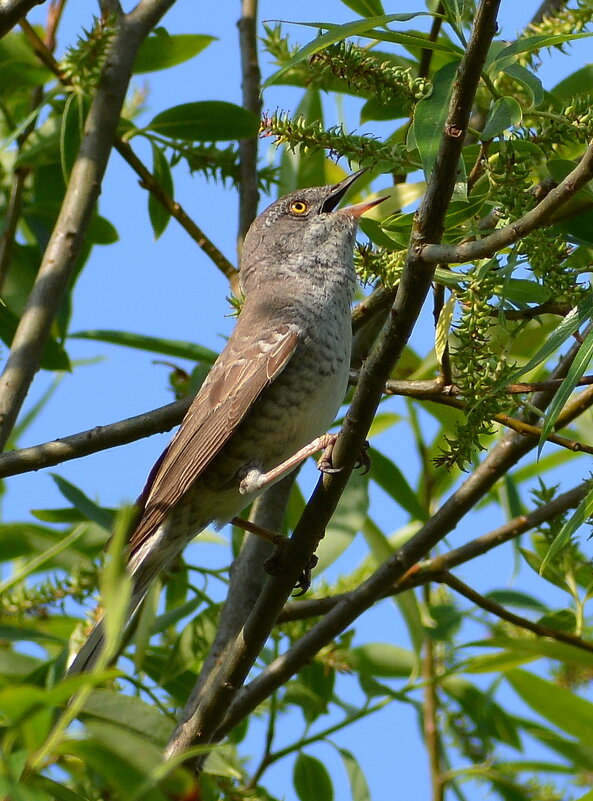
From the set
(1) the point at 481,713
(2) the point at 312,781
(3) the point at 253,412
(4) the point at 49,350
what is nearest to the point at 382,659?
(1) the point at 481,713

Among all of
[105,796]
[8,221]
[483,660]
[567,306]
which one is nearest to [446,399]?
[567,306]

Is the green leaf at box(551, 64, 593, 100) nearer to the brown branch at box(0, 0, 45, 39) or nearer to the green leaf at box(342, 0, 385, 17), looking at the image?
the green leaf at box(342, 0, 385, 17)

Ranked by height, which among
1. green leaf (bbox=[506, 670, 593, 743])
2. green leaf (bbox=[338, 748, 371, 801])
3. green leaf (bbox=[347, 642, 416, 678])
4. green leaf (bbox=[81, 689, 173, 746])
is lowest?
green leaf (bbox=[81, 689, 173, 746])

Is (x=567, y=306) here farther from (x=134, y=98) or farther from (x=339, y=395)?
(x=134, y=98)

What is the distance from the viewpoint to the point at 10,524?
14.4 feet

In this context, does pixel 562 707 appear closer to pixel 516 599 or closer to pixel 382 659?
pixel 516 599

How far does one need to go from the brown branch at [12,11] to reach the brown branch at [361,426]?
1690mm

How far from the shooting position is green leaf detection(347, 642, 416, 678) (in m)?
4.74

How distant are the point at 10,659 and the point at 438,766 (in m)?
1.83

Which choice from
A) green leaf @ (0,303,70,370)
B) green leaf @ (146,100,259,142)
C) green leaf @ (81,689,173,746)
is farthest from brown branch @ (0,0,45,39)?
green leaf @ (81,689,173,746)

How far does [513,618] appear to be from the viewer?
4129 mm

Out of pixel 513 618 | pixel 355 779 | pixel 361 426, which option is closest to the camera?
pixel 361 426

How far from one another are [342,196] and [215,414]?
56.6 inches

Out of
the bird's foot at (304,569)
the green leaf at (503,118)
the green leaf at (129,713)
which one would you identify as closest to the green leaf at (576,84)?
the green leaf at (503,118)
